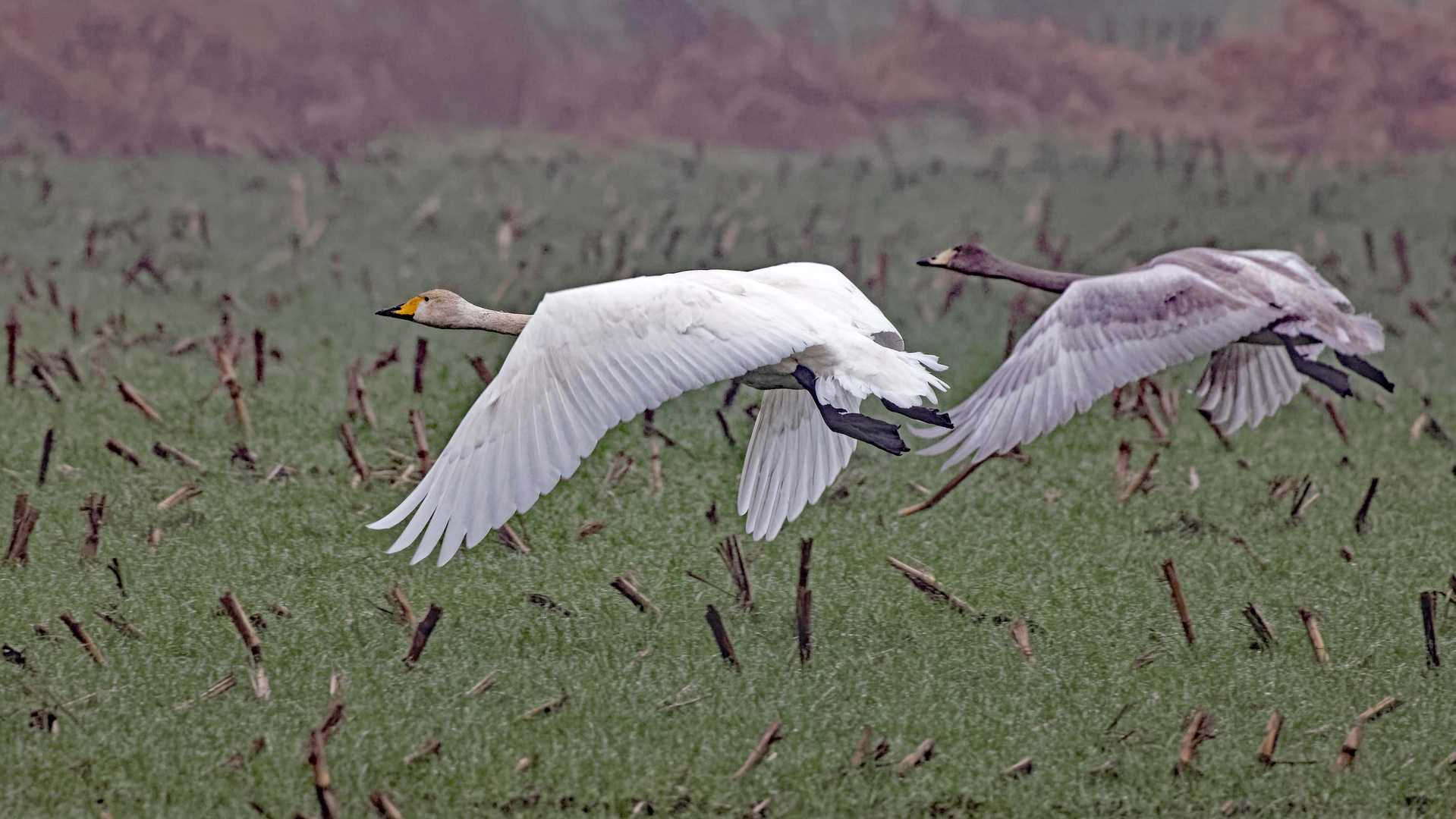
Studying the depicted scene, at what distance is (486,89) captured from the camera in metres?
17.2

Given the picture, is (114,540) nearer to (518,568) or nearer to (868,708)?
(518,568)

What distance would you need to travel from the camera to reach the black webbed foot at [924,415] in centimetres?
524

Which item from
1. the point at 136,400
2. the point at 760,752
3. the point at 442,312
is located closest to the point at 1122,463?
the point at 442,312

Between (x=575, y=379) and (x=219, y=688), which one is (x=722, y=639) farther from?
(x=219, y=688)

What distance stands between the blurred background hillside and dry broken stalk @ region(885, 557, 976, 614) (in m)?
11.3

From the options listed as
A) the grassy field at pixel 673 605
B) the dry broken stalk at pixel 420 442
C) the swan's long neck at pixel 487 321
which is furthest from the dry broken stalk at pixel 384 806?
the dry broken stalk at pixel 420 442

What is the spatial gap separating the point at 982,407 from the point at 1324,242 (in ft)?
23.4

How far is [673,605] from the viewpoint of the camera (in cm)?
575

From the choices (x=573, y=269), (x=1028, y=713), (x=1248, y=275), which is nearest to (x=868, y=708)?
(x=1028, y=713)

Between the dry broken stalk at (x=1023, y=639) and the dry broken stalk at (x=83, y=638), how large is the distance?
8.95ft

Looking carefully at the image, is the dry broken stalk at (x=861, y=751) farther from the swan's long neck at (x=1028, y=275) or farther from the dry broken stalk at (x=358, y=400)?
the dry broken stalk at (x=358, y=400)

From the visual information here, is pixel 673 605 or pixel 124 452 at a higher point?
pixel 673 605

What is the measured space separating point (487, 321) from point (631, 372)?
1713 mm

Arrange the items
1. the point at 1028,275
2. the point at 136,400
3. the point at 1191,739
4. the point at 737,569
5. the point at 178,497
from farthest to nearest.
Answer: the point at 1028,275 < the point at 136,400 < the point at 178,497 < the point at 737,569 < the point at 1191,739
